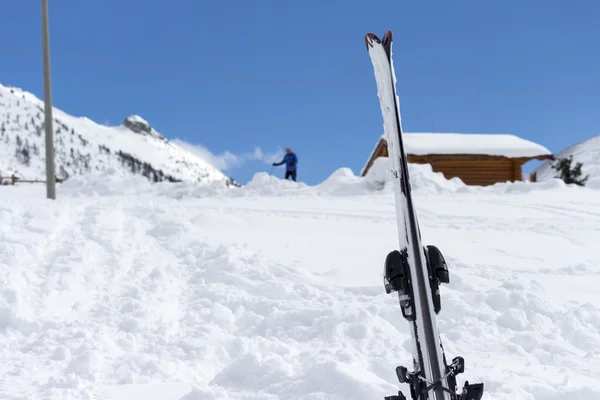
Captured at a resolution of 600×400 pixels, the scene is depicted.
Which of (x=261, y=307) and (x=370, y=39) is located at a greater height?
(x=370, y=39)

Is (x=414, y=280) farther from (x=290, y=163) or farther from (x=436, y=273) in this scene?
(x=290, y=163)

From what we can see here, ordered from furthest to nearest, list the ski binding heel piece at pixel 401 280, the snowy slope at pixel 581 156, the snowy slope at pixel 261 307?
the snowy slope at pixel 581 156 → the snowy slope at pixel 261 307 → the ski binding heel piece at pixel 401 280

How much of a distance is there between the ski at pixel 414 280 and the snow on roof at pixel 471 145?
1004 inches

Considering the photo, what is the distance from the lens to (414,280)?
2.18m

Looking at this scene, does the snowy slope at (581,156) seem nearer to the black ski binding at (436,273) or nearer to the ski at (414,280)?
the ski at (414,280)

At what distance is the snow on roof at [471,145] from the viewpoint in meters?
28.7

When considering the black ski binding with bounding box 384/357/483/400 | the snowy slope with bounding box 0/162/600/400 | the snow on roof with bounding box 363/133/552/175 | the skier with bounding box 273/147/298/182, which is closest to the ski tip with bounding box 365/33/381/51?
the black ski binding with bounding box 384/357/483/400

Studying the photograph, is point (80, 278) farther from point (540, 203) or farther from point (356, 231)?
point (540, 203)

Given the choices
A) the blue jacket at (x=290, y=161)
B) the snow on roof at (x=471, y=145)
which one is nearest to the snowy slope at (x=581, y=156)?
the snow on roof at (x=471, y=145)

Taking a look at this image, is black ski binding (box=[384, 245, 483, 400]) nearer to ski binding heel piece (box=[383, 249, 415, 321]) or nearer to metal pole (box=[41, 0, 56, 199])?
ski binding heel piece (box=[383, 249, 415, 321])

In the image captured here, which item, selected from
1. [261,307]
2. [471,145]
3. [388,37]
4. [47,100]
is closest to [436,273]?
[388,37]

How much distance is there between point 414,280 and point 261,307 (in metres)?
3.32

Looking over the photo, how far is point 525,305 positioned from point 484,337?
729 mm

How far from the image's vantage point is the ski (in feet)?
6.79
